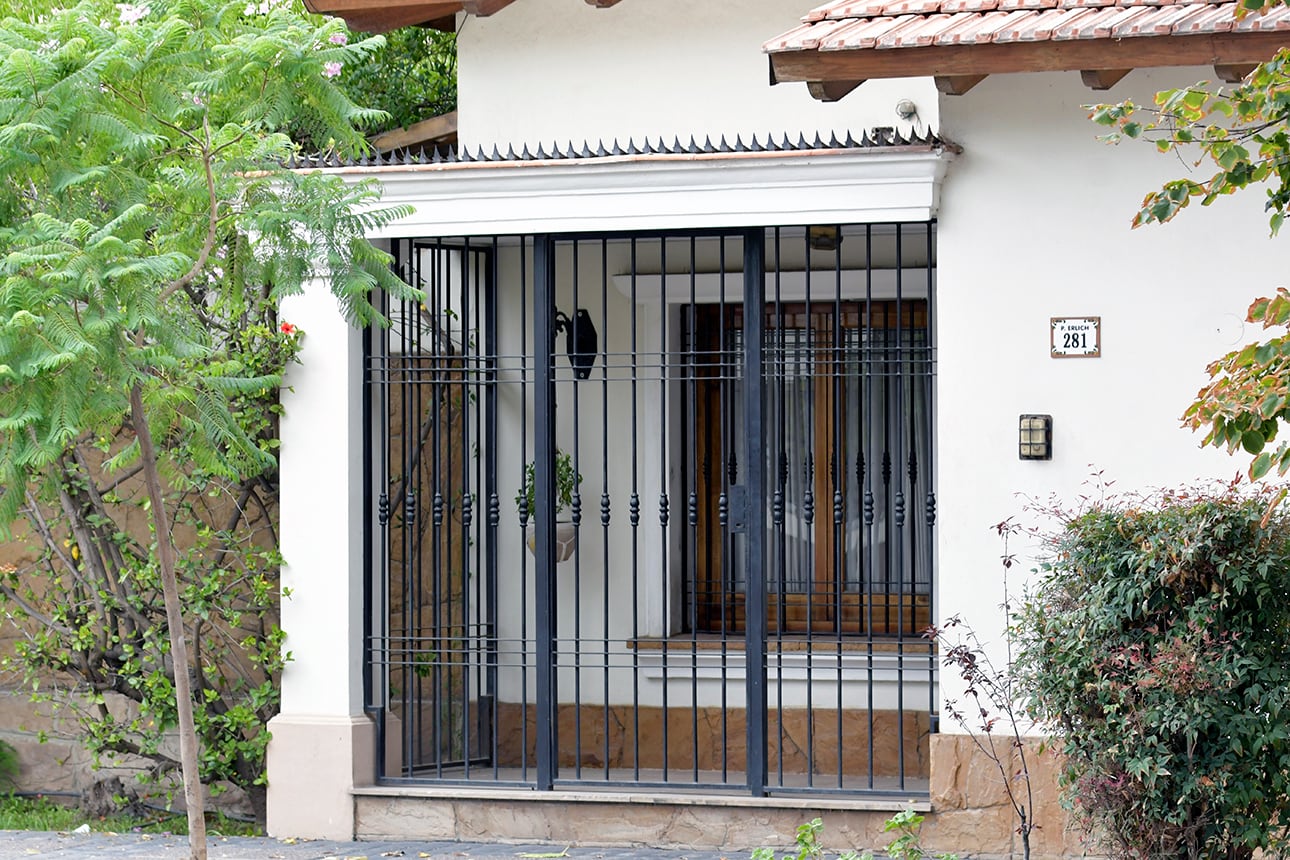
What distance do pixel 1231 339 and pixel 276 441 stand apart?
4.55 meters

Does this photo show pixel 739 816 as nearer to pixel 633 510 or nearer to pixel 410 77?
pixel 633 510

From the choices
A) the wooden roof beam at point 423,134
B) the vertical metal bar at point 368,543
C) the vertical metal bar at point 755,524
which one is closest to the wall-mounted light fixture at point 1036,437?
the vertical metal bar at point 755,524

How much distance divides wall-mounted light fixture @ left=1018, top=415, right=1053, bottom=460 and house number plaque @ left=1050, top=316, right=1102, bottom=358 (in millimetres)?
301

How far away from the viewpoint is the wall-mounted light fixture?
24.0 feet

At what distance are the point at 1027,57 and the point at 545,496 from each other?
3.06 meters

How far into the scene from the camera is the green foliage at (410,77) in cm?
1149

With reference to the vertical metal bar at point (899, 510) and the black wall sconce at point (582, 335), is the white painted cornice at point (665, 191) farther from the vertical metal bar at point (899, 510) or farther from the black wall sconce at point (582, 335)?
the black wall sconce at point (582, 335)

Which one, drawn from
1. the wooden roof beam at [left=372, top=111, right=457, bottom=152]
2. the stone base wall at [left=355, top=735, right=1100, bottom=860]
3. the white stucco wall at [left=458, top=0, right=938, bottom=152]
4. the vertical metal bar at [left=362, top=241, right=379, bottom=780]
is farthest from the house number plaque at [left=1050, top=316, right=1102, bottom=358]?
the wooden roof beam at [left=372, top=111, right=457, bottom=152]

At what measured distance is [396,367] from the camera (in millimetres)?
8828

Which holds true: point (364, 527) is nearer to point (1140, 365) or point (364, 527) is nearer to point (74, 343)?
point (74, 343)

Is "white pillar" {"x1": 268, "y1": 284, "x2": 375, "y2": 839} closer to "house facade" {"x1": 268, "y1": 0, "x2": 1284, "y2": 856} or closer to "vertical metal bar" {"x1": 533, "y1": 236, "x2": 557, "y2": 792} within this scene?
"house facade" {"x1": 268, "y1": 0, "x2": 1284, "y2": 856}

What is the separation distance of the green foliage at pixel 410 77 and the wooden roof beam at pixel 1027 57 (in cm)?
512

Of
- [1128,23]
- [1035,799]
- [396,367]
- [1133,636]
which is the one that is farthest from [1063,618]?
[396,367]

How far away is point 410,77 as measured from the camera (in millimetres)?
11602
